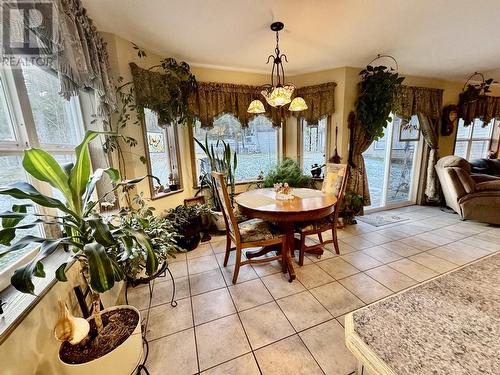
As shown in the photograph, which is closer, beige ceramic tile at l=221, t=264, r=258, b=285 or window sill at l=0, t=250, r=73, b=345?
window sill at l=0, t=250, r=73, b=345

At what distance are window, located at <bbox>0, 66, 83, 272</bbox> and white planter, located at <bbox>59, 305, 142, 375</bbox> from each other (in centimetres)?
64

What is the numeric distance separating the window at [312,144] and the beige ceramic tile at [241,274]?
7.34 feet

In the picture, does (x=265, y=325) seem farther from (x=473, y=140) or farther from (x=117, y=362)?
(x=473, y=140)

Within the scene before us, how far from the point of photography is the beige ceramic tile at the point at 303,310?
166 centimetres

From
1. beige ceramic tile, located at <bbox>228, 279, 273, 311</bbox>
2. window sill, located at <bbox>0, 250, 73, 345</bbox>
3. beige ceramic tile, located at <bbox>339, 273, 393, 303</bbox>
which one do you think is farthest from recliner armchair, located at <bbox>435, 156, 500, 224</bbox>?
window sill, located at <bbox>0, 250, 73, 345</bbox>

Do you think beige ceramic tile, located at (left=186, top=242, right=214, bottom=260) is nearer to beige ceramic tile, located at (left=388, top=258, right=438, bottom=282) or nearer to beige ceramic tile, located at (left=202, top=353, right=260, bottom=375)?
beige ceramic tile, located at (left=202, top=353, right=260, bottom=375)

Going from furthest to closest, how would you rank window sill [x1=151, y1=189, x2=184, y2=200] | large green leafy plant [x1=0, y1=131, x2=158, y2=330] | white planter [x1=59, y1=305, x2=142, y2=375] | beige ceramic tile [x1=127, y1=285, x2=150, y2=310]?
1. window sill [x1=151, y1=189, x2=184, y2=200]
2. beige ceramic tile [x1=127, y1=285, x2=150, y2=310]
3. white planter [x1=59, y1=305, x2=142, y2=375]
4. large green leafy plant [x1=0, y1=131, x2=158, y2=330]

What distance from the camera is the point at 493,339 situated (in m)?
0.58

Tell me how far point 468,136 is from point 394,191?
2.26m

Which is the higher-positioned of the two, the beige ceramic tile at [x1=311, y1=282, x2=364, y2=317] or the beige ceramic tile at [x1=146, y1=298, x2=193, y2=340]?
the beige ceramic tile at [x1=146, y1=298, x2=193, y2=340]

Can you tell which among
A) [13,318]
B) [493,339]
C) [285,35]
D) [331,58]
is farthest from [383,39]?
[13,318]

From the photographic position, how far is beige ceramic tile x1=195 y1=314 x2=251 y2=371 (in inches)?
55.7

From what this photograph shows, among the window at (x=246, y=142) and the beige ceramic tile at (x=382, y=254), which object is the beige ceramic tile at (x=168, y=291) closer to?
the window at (x=246, y=142)

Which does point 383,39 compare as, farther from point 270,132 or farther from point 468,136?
point 468,136
